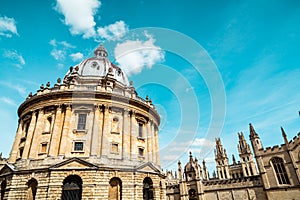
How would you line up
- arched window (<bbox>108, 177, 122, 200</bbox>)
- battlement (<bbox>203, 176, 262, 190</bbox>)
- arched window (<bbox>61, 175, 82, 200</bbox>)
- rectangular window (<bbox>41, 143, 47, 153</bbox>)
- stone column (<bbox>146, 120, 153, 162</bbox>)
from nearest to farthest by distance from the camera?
arched window (<bbox>61, 175, 82, 200</bbox>), arched window (<bbox>108, 177, 122, 200</bbox>), rectangular window (<bbox>41, 143, 47, 153</bbox>), stone column (<bbox>146, 120, 153, 162</bbox>), battlement (<bbox>203, 176, 262, 190</bbox>)

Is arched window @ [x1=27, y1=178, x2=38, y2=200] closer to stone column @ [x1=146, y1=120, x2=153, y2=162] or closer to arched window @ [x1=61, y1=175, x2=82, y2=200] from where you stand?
arched window @ [x1=61, y1=175, x2=82, y2=200]

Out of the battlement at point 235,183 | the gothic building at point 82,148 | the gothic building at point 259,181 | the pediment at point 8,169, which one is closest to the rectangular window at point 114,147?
the gothic building at point 82,148

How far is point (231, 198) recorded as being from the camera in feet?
126

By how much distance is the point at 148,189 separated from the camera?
26.0 meters

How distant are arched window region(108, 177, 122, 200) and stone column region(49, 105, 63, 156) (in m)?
7.75

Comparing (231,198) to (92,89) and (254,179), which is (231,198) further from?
(92,89)

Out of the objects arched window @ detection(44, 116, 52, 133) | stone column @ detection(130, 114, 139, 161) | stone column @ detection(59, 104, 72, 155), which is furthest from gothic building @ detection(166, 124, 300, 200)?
arched window @ detection(44, 116, 52, 133)

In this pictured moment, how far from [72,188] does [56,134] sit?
708cm

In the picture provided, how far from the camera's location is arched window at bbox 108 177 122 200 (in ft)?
74.4

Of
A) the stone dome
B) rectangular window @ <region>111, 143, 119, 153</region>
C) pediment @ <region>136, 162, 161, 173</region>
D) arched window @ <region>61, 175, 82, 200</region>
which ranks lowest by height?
arched window @ <region>61, 175, 82, 200</region>

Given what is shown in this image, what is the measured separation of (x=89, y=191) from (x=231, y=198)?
3037 centimetres

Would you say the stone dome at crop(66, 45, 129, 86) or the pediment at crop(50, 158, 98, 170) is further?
the stone dome at crop(66, 45, 129, 86)

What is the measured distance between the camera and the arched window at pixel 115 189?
893 inches

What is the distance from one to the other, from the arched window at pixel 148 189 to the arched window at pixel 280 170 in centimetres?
2376
